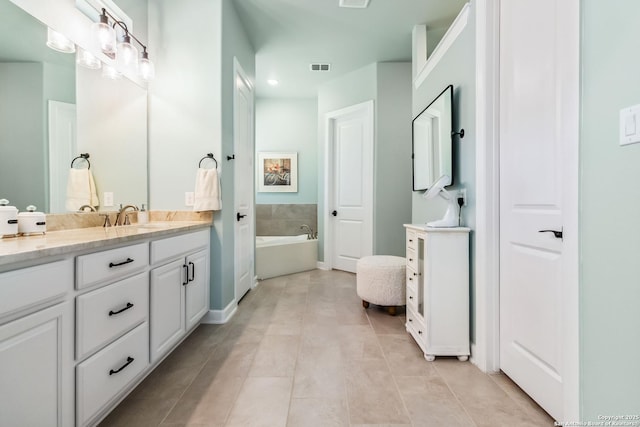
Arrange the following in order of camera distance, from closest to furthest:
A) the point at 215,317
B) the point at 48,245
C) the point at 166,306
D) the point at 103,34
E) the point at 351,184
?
the point at 48,245, the point at 166,306, the point at 103,34, the point at 215,317, the point at 351,184

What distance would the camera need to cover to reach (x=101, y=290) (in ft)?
4.03

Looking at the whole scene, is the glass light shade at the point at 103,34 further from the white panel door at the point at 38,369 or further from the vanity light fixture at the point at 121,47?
the white panel door at the point at 38,369

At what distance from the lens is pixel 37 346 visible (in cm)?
94

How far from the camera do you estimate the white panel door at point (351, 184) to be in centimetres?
410

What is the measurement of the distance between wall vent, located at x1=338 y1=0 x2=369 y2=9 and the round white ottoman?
2.41 metres

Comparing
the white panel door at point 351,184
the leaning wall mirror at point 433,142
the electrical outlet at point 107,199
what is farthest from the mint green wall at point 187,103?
the white panel door at point 351,184

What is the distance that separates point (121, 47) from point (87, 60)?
10.4 inches

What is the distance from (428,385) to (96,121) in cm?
261

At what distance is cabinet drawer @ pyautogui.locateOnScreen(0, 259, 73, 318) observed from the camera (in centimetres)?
85

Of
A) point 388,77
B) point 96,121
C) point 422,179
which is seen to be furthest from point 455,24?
point 96,121

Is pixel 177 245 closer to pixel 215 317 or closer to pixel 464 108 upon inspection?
pixel 215 317

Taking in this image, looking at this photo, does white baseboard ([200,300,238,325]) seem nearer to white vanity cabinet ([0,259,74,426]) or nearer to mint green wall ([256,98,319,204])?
white vanity cabinet ([0,259,74,426])

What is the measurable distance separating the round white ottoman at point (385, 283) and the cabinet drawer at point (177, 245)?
4.69ft

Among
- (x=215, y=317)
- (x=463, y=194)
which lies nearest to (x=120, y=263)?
(x=215, y=317)
